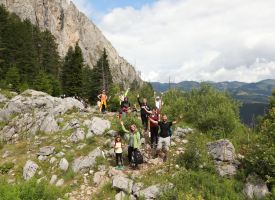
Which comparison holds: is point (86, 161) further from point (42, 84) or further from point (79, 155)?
point (42, 84)

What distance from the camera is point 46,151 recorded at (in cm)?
1830

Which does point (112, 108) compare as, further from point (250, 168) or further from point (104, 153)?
point (250, 168)

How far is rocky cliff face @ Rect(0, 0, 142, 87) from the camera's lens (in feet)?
412

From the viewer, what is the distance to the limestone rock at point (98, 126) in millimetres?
19756

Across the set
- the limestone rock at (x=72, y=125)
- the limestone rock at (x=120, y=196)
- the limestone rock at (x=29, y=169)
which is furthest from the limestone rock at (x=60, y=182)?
the limestone rock at (x=72, y=125)

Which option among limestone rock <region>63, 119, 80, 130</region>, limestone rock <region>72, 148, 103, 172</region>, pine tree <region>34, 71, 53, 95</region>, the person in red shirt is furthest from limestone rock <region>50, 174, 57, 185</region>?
pine tree <region>34, 71, 53, 95</region>

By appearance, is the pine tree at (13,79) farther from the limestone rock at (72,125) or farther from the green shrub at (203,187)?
the green shrub at (203,187)

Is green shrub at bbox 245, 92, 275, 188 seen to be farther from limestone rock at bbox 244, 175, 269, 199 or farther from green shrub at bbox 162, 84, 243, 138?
green shrub at bbox 162, 84, 243, 138

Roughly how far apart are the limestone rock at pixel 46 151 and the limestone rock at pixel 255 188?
10137 millimetres

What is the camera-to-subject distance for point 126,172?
15641mm

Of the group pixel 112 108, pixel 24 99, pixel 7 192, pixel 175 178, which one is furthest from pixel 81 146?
pixel 112 108

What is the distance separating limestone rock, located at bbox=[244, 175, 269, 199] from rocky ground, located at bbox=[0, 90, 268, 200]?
0.13ft

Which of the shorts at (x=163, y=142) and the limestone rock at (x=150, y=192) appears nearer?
the limestone rock at (x=150, y=192)

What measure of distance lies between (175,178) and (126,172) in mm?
2383
